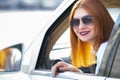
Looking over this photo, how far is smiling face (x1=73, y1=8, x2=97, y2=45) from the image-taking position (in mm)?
2811

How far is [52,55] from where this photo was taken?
10.2 ft

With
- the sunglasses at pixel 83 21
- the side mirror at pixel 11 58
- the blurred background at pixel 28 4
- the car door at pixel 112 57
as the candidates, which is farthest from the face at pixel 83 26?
the blurred background at pixel 28 4

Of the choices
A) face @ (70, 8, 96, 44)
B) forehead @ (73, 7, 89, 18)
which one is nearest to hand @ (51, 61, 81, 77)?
face @ (70, 8, 96, 44)

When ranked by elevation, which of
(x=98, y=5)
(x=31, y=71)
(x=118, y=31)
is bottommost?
(x=31, y=71)

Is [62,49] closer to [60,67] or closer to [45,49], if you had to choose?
[45,49]

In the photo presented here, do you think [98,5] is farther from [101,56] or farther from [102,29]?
[101,56]

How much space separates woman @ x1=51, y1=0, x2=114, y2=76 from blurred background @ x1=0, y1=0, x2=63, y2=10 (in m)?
11.3

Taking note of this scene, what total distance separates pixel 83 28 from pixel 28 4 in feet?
43.2

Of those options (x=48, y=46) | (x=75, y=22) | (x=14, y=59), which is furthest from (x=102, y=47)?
(x=14, y=59)

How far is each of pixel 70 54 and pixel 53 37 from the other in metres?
0.23

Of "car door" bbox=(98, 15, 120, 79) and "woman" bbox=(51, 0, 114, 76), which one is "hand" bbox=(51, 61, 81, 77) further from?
"car door" bbox=(98, 15, 120, 79)

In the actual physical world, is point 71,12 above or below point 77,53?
above

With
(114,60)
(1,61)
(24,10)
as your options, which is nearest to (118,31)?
(114,60)

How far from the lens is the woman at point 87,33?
9.03ft
